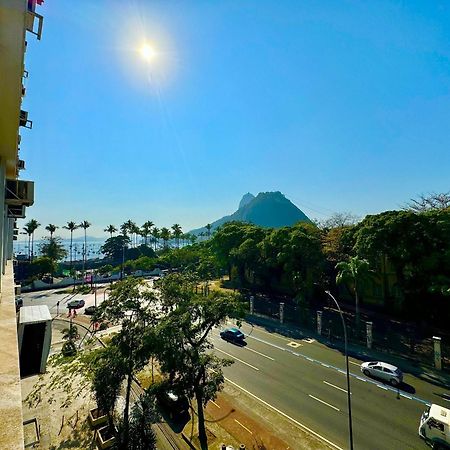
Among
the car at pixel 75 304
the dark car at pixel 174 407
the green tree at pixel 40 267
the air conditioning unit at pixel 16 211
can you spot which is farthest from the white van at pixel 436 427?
the green tree at pixel 40 267

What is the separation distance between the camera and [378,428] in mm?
16359

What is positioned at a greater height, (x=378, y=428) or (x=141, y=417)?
(x=141, y=417)

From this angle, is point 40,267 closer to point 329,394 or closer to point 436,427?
point 329,394

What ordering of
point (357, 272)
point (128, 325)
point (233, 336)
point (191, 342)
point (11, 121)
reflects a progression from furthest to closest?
point (233, 336) → point (357, 272) → point (128, 325) → point (191, 342) → point (11, 121)

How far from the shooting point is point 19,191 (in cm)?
1151

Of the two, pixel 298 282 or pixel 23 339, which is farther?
pixel 298 282

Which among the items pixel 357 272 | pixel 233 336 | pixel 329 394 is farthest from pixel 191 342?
pixel 357 272

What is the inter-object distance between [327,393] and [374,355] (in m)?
8.53

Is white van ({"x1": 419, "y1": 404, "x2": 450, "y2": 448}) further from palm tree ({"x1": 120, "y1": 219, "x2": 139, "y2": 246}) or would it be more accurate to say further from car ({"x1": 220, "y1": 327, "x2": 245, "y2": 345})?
palm tree ({"x1": 120, "y1": 219, "x2": 139, "y2": 246})

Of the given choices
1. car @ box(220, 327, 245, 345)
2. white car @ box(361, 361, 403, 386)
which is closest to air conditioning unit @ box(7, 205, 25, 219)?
car @ box(220, 327, 245, 345)

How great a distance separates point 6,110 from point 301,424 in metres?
19.9

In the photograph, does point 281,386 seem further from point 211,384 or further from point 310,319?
point 310,319

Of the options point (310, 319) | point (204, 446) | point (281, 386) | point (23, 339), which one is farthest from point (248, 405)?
point (310, 319)

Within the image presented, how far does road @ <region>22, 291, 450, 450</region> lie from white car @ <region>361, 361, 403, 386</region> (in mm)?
503
